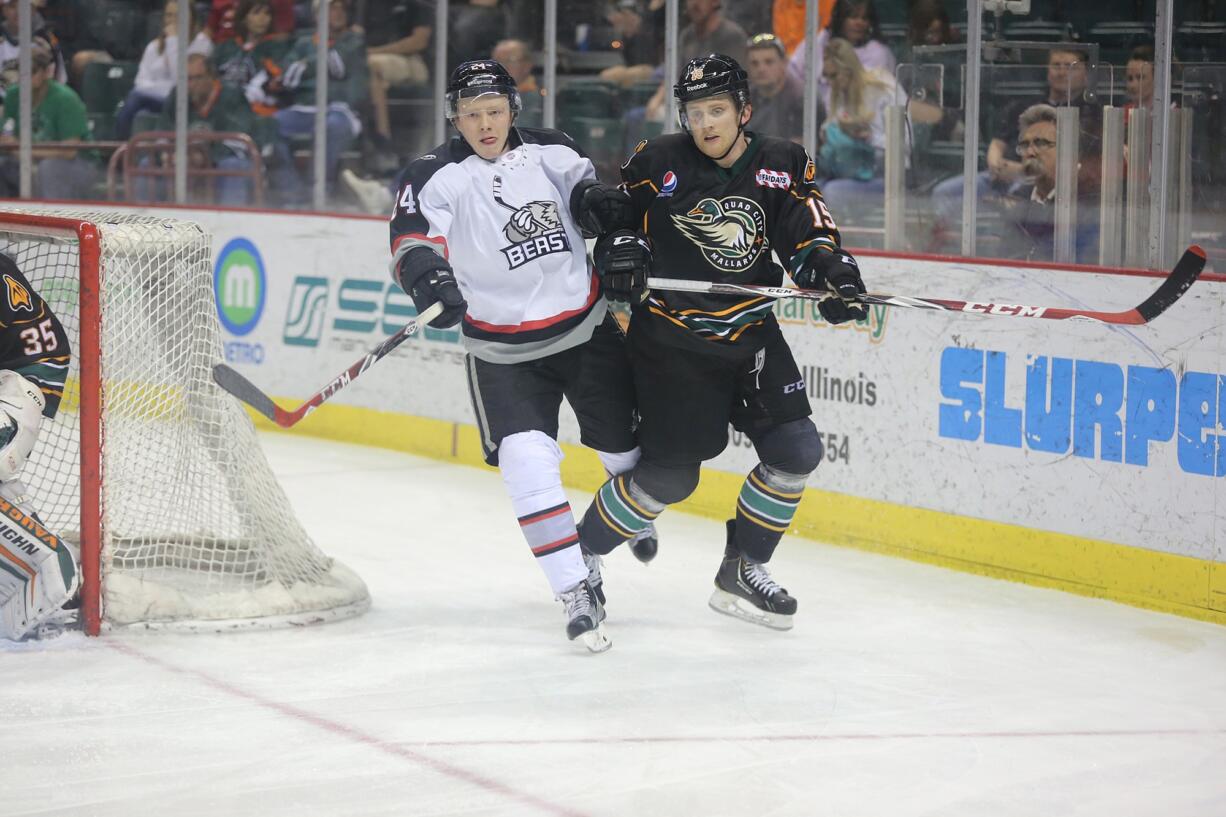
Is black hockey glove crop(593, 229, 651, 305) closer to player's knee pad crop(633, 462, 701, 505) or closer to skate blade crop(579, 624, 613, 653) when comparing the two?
player's knee pad crop(633, 462, 701, 505)

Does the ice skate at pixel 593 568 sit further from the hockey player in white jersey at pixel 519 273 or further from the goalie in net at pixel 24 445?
the goalie in net at pixel 24 445

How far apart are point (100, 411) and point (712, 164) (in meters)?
1.39

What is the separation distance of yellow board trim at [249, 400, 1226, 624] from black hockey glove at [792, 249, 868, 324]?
1.07 metres

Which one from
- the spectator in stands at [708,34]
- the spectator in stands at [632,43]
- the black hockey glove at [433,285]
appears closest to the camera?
the black hockey glove at [433,285]

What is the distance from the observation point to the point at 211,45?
268 inches

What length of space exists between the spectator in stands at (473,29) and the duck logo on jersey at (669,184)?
2.66 meters

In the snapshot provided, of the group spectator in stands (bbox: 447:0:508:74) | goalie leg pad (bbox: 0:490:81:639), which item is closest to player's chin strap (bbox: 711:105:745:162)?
goalie leg pad (bbox: 0:490:81:639)

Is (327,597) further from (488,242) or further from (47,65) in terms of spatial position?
(47,65)

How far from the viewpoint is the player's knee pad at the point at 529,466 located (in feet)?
11.0

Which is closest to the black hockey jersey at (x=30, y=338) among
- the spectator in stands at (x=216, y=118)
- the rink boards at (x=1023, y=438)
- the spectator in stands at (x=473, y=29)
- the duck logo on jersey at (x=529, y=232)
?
the duck logo on jersey at (x=529, y=232)

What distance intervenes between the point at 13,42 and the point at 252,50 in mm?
1069

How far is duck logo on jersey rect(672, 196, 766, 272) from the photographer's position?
342 centimetres

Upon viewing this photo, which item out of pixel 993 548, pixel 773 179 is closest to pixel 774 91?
pixel 993 548

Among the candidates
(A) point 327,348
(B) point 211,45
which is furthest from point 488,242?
(B) point 211,45
